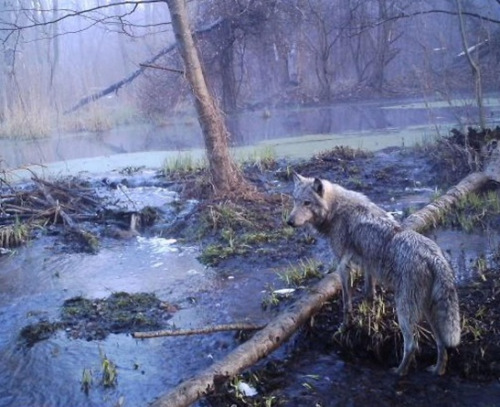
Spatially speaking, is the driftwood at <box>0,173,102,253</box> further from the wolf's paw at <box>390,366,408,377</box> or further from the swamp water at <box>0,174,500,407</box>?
the wolf's paw at <box>390,366,408,377</box>

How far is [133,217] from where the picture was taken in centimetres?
1021

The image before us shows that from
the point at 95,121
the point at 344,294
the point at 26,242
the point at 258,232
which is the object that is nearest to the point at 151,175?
the point at 26,242

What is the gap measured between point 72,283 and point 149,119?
19.0 m

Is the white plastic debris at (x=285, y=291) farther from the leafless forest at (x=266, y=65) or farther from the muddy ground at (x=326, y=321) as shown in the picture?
the leafless forest at (x=266, y=65)

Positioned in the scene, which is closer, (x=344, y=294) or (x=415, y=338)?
(x=415, y=338)

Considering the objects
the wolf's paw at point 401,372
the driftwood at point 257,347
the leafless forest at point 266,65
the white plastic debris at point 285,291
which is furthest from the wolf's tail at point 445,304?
the leafless forest at point 266,65

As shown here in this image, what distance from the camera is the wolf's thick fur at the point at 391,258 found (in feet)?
14.8

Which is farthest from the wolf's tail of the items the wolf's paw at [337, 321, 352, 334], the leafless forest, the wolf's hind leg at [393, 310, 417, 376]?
the leafless forest

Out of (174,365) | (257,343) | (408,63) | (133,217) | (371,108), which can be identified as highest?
(408,63)

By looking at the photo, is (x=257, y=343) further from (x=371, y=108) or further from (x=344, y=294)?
(x=371, y=108)

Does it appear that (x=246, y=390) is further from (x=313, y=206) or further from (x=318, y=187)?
(x=318, y=187)

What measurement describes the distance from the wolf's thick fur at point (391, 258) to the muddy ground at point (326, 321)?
25cm

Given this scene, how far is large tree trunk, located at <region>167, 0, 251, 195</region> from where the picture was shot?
9797 mm

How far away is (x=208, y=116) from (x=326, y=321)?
5355mm
